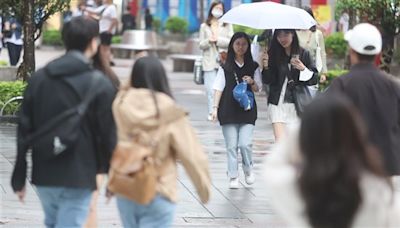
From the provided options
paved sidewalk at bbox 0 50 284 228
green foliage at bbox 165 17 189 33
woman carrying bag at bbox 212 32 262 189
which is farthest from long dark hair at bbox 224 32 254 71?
green foliage at bbox 165 17 189 33

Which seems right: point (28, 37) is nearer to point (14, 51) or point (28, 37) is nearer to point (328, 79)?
point (328, 79)

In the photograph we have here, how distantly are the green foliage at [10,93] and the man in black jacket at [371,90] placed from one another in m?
9.23

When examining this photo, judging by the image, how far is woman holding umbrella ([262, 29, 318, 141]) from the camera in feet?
38.3

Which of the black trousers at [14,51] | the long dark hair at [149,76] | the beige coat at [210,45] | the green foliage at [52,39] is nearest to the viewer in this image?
the long dark hair at [149,76]

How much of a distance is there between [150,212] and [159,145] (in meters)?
0.41

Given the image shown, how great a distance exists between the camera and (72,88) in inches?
262

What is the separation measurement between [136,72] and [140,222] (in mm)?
886

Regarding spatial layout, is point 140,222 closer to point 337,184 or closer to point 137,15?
point 337,184

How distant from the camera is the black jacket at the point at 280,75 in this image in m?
11.7

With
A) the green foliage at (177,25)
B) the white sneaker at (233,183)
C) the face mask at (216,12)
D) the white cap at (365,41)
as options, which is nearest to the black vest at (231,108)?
the white sneaker at (233,183)

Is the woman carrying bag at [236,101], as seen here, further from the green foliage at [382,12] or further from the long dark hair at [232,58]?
the green foliage at [382,12]

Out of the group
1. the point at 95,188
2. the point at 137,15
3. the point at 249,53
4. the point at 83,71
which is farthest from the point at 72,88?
the point at 137,15

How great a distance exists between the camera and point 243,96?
11398 mm

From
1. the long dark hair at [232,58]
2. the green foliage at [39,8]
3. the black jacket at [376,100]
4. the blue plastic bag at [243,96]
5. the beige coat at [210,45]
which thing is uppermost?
the black jacket at [376,100]
